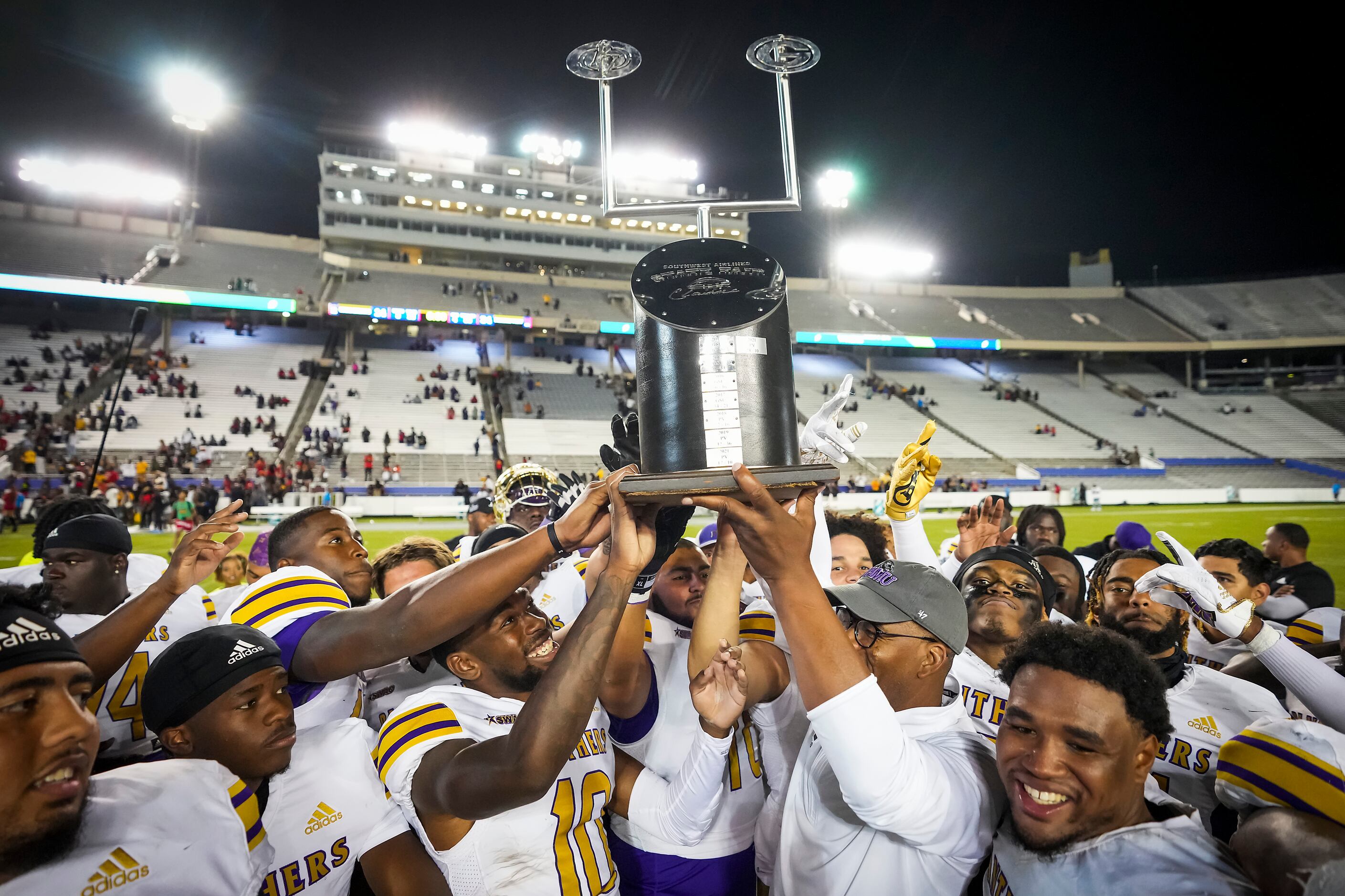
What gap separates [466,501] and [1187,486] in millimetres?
32448

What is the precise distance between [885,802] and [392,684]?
8.28ft

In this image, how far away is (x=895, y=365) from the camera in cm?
4725

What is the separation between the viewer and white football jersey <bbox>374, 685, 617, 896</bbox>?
2135 mm

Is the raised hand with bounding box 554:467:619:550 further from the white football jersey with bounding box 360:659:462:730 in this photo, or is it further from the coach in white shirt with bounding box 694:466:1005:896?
the white football jersey with bounding box 360:659:462:730

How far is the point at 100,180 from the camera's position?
1550 inches

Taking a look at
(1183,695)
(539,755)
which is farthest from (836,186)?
(539,755)

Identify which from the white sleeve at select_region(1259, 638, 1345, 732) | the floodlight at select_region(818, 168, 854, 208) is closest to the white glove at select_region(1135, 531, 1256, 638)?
the white sleeve at select_region(1259, 638, 1345, 732)

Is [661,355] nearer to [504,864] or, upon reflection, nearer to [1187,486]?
[504,864]

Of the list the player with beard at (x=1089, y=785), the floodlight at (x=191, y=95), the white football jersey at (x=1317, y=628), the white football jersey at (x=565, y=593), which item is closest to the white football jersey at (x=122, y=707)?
the white football jersey at (x=565, y=593)

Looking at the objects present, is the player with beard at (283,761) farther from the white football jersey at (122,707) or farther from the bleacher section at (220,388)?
the bleacher section at (220,388)

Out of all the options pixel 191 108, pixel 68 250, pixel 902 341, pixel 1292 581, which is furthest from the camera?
pixel 902 341

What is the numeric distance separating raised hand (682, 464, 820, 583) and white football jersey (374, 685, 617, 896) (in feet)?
2.35

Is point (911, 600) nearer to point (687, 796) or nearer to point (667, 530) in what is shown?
point (667, 530)

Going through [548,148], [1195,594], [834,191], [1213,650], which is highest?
[548,148]
